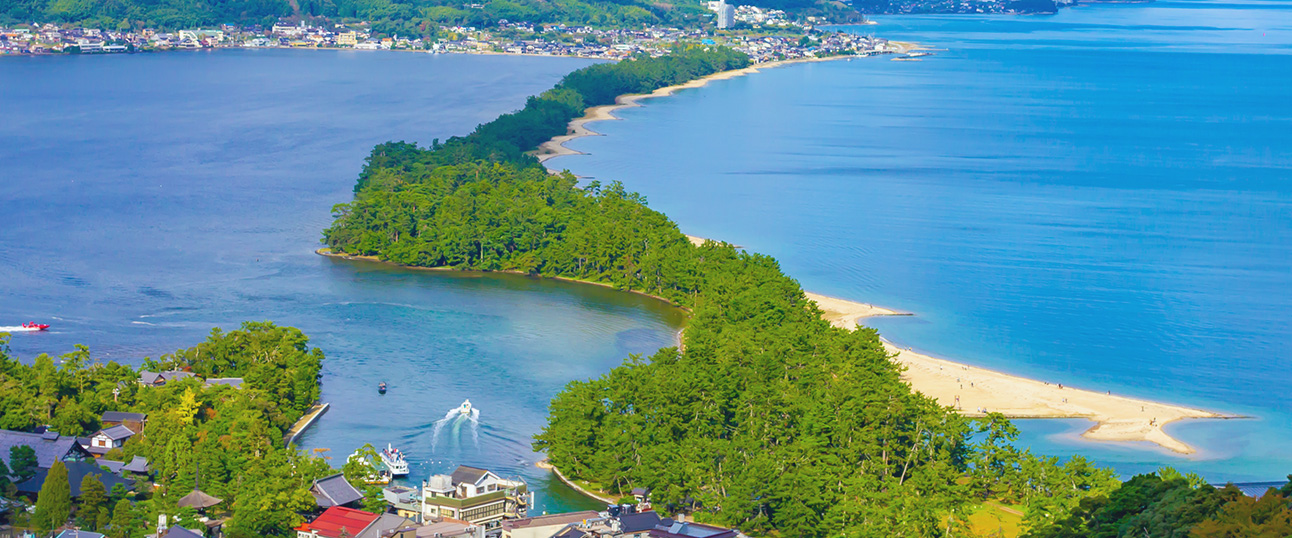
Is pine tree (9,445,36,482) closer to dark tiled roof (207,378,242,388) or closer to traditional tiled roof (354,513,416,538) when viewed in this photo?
dark tiled roof (207,378,242,388)

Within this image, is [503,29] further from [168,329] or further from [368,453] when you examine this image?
[368,453]

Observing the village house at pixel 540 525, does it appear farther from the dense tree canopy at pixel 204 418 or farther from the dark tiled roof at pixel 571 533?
the dense tree canopy at pixel 204 418

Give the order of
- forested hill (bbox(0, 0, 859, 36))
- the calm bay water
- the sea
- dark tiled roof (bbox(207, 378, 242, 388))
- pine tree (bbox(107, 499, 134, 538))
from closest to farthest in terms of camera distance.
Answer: pine tree (bbox(107, 499, 134, 538)), dark tiled roof (bbox(207, 378, 242, 388)), the calm bay water, the sea, forested hill (bbox(0, 0, 859, 36))

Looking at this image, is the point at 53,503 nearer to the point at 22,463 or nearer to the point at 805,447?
the point at 22,463

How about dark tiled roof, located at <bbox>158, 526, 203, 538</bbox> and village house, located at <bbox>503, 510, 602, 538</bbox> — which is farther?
village house, located at <bbox>503, 510, 602, 538</bbox>

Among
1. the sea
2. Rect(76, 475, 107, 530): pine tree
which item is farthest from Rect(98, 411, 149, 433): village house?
Rect(76, 475, 107, 530): pine tree

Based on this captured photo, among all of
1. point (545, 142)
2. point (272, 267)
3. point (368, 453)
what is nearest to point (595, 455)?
point (368, 453)

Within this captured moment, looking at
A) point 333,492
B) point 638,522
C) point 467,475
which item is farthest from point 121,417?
point 638,522
